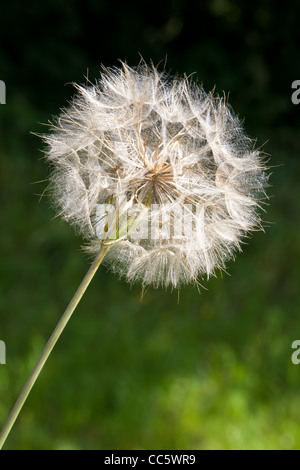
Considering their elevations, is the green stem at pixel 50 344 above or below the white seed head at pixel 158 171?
below

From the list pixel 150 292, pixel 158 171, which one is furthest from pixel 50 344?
pixel 150 292

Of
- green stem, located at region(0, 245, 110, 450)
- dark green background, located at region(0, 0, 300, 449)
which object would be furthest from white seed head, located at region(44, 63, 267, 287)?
dark green background, located at region(0, 0, 300, 449)

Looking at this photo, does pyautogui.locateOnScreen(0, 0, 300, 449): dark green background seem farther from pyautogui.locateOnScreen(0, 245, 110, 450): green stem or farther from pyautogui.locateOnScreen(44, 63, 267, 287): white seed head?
pyautogui.locateOnScreen(0, 245, 110, 450): green stem

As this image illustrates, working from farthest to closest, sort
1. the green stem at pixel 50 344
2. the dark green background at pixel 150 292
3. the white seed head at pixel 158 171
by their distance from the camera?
the dark green background at pixel 150 292 → the white seed head at pixel 158 171 → the green stem at pixel 50 344

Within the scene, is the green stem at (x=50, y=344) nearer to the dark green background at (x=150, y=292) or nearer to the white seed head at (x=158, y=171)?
the white seed head at (x=158, y=171)

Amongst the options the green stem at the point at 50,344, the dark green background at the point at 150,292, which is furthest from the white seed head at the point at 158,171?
the dark green background at the point at 150,292

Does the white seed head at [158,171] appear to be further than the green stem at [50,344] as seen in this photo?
Yes
